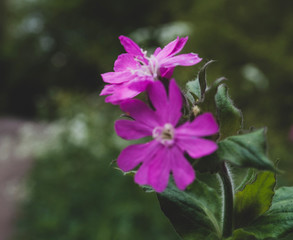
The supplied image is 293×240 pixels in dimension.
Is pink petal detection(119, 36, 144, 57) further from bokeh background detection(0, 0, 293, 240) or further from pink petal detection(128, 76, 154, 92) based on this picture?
bokeh background detection(0, 0, 293, 240)

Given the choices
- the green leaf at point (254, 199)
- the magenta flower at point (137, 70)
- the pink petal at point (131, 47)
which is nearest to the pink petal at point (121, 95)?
the magenta flower at point (137, 70)

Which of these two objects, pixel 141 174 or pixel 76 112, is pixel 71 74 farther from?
pixel 141 174

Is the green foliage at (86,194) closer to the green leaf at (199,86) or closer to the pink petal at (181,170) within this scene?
the green leaf at (199,86)

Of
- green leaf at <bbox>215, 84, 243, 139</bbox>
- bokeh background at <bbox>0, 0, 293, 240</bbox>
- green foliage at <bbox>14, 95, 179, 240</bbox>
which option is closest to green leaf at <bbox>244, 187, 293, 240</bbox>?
green leaf at <bbox>215, 84, 243, 139</bbox>

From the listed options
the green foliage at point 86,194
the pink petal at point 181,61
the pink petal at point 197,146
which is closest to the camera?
the pink petal at point 197,146

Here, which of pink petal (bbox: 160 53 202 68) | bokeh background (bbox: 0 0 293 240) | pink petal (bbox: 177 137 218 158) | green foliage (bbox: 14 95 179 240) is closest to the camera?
pink petal (bbox: 177 137 218 158)
